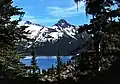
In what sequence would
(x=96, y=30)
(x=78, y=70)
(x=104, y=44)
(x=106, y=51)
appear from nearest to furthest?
(x=78, y=70) → (x=106, y=51) → (x=104, y=44) → (x=96, y=30)

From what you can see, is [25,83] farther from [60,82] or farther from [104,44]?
[104,44]

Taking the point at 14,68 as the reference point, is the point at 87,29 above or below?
above

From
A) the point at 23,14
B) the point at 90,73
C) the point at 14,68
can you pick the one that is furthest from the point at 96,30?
the point at 90,73

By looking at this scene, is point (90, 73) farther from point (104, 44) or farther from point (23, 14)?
point (23, 14)

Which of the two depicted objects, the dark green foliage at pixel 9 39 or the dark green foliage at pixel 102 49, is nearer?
the dark green foliage at pixel 102 49

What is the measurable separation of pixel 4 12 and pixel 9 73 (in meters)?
3.56

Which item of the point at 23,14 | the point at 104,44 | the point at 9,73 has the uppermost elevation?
the point at 23,14

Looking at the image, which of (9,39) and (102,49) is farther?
(9,39)

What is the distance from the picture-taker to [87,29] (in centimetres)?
1891

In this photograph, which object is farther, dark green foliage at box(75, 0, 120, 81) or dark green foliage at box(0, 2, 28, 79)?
dark green foliage at box(0, 2, 28, 79)

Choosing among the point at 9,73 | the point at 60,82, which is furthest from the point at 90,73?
the point at 9,73

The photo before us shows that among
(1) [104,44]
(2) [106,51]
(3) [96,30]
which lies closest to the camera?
(2) [106,51]

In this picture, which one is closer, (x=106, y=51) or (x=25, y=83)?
(x=25, y=83)

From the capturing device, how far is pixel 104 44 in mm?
15945
